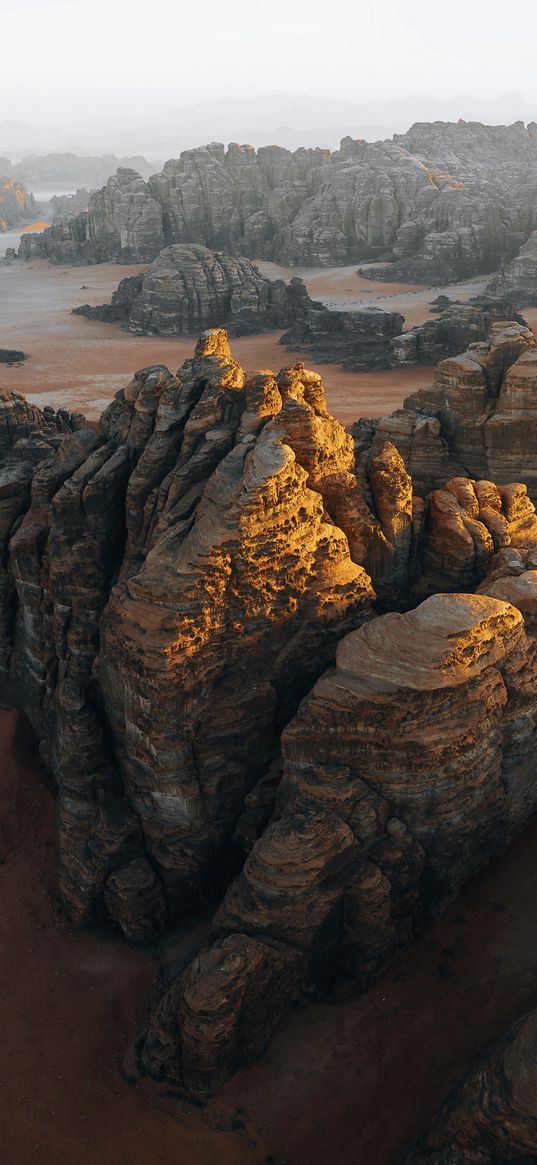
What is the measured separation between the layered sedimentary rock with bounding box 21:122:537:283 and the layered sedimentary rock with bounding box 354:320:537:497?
73929 millimetres

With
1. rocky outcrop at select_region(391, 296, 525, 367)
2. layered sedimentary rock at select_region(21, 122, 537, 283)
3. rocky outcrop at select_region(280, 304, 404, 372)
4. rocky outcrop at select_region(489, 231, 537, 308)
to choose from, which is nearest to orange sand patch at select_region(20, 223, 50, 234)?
layered sedimentary rock at select_region(21, 122, 537, 283)

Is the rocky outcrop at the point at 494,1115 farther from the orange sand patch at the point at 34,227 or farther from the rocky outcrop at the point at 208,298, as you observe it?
the orange sand patch at the point at 34,227

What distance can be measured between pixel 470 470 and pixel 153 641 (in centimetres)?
1609

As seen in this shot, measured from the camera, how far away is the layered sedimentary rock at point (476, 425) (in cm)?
2812

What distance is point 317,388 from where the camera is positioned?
73.6 feet

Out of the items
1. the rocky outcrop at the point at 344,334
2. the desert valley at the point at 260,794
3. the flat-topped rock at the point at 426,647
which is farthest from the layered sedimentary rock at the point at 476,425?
the rocky outcrop at the point at 344,334

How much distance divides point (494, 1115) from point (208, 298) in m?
80.4

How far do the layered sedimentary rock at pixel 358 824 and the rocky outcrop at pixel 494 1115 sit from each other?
3.65 metres

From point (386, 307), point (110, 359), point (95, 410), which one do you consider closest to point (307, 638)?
point (95, 410)

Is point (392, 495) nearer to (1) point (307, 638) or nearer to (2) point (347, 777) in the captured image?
(1) point (307, 638)

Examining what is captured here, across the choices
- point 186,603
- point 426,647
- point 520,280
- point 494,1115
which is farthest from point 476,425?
point 520,280

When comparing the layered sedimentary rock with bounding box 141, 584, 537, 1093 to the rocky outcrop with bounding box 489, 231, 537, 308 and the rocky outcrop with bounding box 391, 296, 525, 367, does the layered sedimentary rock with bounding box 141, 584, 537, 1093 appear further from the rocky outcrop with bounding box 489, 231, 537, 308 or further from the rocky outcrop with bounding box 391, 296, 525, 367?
the rocky outcrop with bounding box 489, 231, 537, 308

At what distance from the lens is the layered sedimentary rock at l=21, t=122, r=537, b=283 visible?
324 feet

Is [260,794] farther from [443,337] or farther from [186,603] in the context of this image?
[443,337]
